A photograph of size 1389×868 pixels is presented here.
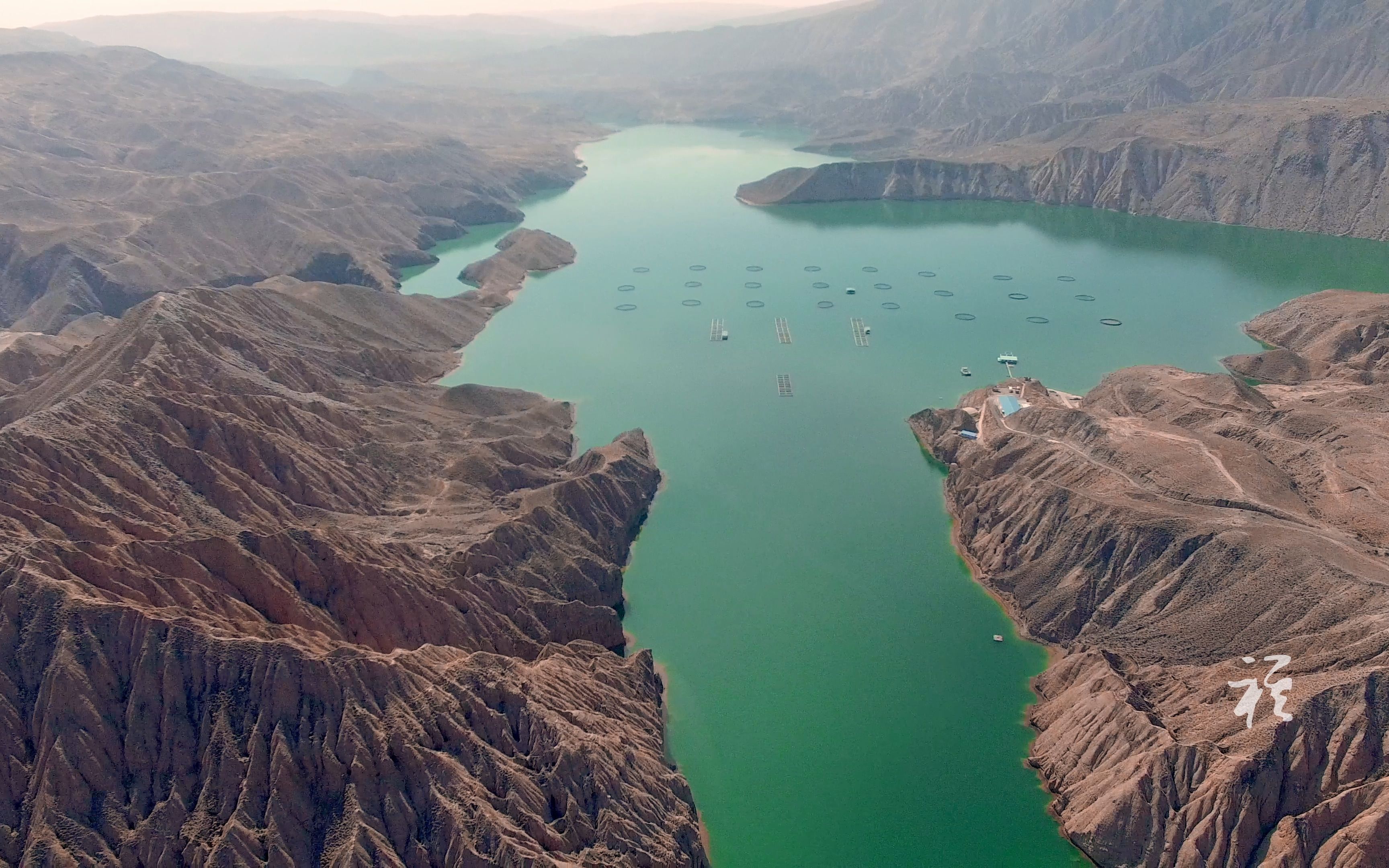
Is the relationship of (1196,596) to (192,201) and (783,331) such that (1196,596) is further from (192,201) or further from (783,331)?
(192,201)

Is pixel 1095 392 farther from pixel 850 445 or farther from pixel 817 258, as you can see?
pixel 817 258

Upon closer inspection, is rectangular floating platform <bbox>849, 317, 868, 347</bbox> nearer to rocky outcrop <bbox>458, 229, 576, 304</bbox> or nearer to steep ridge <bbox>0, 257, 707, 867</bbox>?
steep ridge <bbox>0, 257, 707, 867</bbox>

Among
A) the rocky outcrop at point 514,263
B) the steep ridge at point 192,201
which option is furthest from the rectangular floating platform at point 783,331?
the steep ridge at point 192,201

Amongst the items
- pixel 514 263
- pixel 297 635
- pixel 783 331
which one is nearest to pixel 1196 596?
pixel 297 635

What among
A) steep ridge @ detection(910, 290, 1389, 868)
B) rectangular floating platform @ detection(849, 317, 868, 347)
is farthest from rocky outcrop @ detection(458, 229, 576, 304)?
steep ridge @ detection(910, 290, 1389, 868)

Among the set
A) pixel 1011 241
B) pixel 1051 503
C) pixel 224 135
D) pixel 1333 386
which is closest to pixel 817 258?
pixel 1011 241

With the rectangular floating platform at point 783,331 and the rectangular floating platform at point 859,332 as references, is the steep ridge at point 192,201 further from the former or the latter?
the rectangular floating platform at point 859,332
